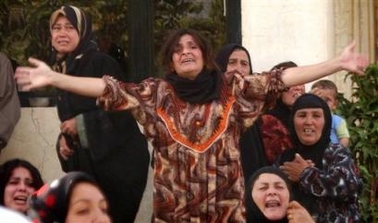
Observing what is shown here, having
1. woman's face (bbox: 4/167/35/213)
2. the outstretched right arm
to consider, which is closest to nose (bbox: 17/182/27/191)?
woman's face (bbox: 4/167/35/213)

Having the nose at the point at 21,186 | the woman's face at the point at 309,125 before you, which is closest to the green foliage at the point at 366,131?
the woman's face at the point at 309,125

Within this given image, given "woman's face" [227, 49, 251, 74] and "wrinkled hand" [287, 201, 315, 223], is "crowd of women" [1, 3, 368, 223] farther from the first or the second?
"woman's face" [227, 49, 251, 74]

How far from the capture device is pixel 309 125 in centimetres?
905

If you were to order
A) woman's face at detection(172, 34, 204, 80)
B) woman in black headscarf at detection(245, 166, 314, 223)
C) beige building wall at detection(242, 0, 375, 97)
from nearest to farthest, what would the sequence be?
woman in black headscarf at detection(245, 166, 314, 223) → woman's face at detection(172, 34, 204, 80) → beige building wall at detection(242, 0, 375, 97)

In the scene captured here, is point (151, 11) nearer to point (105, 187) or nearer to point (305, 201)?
point (105, 187)

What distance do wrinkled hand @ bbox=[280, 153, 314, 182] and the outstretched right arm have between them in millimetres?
1324

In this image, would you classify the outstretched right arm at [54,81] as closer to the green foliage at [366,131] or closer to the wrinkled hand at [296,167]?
the wrinkled hand at [296,167]

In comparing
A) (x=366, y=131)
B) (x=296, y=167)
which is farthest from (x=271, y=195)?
(x=366, y=131)

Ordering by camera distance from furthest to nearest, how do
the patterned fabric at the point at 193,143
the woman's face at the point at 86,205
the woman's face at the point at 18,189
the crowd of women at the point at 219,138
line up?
the patterned fabric at the point at 193,143 < the crowd of women at the point at 219,138 < the woman's face at the point at 18,189 < the woman's face at the point at 86,205

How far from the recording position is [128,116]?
978 centimetres

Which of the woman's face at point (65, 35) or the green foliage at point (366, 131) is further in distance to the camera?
the green foliage at point (366, 131)

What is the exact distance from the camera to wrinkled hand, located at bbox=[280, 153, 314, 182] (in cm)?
883

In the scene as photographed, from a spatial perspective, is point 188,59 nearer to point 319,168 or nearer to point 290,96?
point 319,168

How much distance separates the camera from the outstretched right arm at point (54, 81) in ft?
26.8
